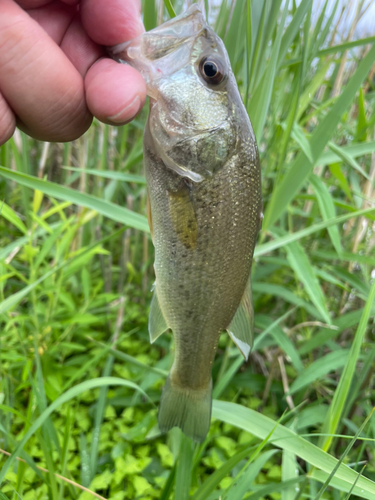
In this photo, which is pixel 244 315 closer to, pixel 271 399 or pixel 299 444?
pixel 299 444

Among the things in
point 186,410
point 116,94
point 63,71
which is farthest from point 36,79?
point 186,410

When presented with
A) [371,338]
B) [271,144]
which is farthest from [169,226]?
[371,338]

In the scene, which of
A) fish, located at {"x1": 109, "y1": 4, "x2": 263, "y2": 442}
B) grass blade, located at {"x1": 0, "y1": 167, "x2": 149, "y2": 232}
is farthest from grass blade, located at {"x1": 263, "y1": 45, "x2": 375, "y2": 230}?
grass blade, located at {"x1": 0, "y1": 167, "x2": 149, "y2": 232}

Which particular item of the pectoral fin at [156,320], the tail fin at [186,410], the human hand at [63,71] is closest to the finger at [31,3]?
the human hand at [63,71]

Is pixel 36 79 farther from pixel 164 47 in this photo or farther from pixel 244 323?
pixel 244 323

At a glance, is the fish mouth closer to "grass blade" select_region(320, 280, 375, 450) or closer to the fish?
the fish

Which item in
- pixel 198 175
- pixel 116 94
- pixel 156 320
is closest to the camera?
pixel 116 94
